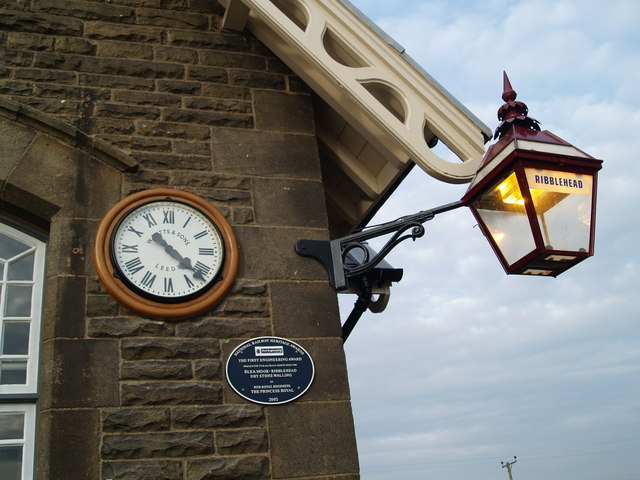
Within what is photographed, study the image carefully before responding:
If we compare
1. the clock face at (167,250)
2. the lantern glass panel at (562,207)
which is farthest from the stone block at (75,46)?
the lantern glass panel at (562,207)

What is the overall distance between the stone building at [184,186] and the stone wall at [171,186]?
11mm

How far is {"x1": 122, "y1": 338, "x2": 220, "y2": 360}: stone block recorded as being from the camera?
438 centimetres

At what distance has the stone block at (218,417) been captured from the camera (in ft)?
14.0

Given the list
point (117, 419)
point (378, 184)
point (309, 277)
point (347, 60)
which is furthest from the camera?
point (378, 184)

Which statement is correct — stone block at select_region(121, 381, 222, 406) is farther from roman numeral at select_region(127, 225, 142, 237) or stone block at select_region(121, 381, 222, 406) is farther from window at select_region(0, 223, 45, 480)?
roman numeral at select_region(127, 225, 142, 237)

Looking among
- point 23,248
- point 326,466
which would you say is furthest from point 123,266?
point 326,466

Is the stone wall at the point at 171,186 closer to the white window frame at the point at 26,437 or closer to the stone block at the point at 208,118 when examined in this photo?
the stone block at the point at 208,118

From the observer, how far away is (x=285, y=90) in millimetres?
5668

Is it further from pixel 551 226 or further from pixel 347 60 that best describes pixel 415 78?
pixel 551 226

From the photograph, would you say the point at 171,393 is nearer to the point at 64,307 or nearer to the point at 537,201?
the point at 64,307

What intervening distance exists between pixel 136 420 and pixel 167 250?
1072mm

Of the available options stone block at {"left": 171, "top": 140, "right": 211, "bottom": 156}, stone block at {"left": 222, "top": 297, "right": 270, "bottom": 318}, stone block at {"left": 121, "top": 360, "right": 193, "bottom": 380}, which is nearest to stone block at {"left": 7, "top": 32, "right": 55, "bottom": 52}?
stone block at {"left": 171, "top": 140, "right": 211, "bottom": 156}

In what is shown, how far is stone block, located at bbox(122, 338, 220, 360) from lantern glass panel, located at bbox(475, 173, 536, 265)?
70.3 inches

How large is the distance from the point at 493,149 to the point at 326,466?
2.12m
